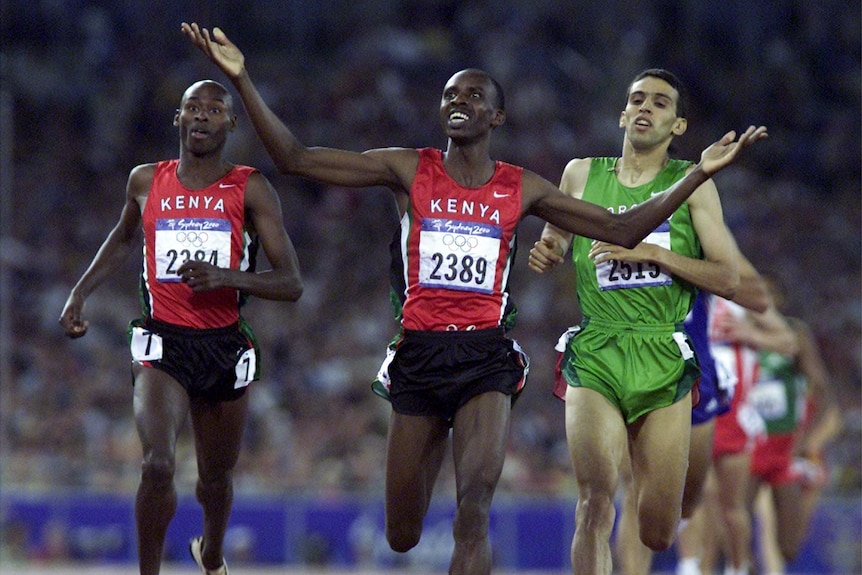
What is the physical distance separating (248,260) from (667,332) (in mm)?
2126

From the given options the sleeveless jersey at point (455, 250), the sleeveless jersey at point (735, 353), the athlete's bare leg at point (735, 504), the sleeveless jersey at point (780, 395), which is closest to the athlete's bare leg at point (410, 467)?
the sleeveless jersey at point (455, 250)

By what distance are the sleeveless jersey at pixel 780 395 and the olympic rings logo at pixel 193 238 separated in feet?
20.6

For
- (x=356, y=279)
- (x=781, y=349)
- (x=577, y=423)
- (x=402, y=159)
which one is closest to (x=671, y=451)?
(x=577, y=423)

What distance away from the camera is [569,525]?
14.5 meters

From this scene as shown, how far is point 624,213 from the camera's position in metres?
7.11

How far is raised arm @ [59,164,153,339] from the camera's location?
7543 mm

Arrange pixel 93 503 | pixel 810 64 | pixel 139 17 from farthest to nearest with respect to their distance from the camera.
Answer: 1. pixel 810 64
2. pixel 139 17
3. pixel 93 503

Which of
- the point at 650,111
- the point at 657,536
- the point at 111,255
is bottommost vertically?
the point at 657,536

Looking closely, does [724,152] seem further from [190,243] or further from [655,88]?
[190,243]

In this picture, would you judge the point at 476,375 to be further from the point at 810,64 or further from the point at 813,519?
the point at 810,64

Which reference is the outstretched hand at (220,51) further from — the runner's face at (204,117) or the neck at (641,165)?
the neck at (641,165)

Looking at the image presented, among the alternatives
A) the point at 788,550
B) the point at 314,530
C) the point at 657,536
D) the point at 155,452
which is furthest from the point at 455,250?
the point at 314,530

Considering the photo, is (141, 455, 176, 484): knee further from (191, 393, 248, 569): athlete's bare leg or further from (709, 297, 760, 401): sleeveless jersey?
(709, 297, 760, 401): sleeveless jersey

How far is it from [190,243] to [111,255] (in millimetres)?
604
